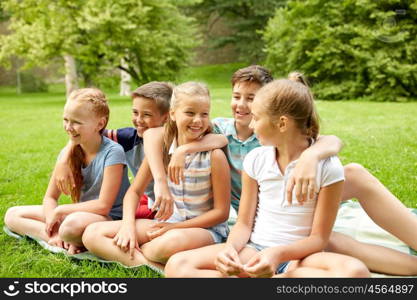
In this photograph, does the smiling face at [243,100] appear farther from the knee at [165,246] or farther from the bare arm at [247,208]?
the knee at [165,246]

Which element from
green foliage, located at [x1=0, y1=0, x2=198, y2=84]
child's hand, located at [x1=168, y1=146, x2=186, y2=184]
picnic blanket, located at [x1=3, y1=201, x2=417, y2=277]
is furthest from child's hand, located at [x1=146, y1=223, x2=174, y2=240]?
green foliage, located at [x1=0, y1=0, x2=198, y2=84]

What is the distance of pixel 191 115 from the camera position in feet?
8.55

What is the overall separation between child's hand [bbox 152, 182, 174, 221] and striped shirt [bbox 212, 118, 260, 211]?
0.49 m

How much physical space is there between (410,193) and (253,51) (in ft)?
81.0

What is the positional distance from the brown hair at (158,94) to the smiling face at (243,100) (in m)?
0.42

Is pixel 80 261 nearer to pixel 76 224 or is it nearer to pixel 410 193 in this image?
pixel 76 224

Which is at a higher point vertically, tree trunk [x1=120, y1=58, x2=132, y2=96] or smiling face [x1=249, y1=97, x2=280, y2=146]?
smiling face [x1=249, y1=97, x2=280, y2=146]

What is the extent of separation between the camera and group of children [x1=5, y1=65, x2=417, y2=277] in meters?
2.24

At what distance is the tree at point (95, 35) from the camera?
17453 mm

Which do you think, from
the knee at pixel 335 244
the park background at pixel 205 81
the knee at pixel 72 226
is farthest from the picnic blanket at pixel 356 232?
the park background at pixel 205 81

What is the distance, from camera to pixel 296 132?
92.2 inches

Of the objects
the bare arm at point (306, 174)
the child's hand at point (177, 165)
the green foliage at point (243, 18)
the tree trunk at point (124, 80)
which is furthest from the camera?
the green foliage at point (243, 18)

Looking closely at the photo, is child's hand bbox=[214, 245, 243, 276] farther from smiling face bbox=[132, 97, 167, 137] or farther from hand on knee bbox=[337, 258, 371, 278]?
smiling face bbox=[132, 97, 167, 137]

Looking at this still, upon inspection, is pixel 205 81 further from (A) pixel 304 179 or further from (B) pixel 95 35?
(B) pixel 95 35
